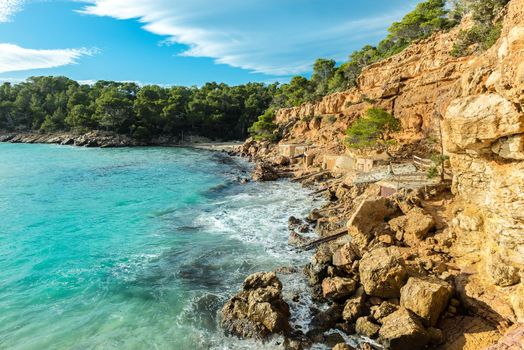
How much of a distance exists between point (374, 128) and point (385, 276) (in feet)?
62.8

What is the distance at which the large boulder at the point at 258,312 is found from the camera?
10.4 metres

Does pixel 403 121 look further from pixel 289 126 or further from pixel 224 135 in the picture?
pixel 224 135

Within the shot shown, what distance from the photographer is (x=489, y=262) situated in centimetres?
1025

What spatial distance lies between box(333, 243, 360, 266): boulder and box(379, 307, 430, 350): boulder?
3.89m

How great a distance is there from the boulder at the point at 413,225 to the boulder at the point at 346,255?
227 centimetres

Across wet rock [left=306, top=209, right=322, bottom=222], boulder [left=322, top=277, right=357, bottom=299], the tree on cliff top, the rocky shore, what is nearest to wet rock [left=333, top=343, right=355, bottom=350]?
the rocky shore

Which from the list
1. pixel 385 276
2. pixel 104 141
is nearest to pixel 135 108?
pixel 104 141

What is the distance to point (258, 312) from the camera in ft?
35.1

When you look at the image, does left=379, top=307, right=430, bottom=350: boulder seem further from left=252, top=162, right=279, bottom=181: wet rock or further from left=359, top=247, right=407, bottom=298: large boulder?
left=252, top=162, right=279, bottom=181: wet rock

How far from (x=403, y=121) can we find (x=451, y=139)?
23.3 meters

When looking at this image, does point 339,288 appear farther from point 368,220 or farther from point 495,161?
point 495,161

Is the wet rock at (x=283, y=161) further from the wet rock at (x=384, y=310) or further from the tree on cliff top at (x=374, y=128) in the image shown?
A: the wet rock at (x=384, y=310)

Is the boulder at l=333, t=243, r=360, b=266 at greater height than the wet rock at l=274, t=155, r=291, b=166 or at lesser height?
lesser

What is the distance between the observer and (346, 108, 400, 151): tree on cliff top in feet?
90.0
